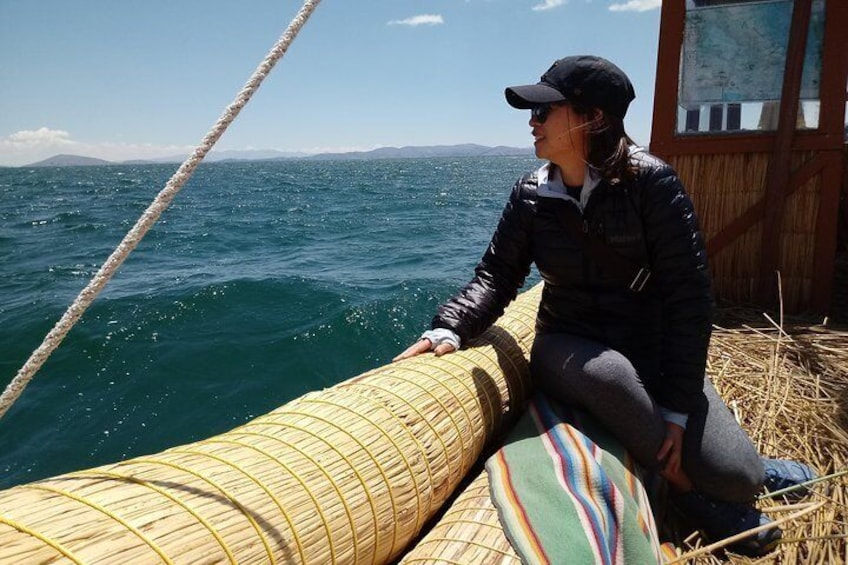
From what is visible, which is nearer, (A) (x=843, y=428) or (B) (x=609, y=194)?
(B) (x=609, y=194)

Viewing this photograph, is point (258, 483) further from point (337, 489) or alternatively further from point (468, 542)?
point (468, 542)

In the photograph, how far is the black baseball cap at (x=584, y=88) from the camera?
1.77 metres

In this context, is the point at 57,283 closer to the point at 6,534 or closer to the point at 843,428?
the point at 6,534

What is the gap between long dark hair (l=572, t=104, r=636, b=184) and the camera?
5.97 ft

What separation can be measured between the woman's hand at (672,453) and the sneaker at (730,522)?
0.13 metres

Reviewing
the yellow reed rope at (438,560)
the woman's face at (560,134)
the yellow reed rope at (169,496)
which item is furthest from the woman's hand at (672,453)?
the yellow reed rope at (169,496)

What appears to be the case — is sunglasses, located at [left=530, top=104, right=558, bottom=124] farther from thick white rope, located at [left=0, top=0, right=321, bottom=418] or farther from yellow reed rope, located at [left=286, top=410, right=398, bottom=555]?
yellow reed rope, located at [left=286, top=410, right=398, bottom=555]

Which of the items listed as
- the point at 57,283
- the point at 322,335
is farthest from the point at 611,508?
the point at 57,283

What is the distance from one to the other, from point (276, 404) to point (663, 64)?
4.19 meters

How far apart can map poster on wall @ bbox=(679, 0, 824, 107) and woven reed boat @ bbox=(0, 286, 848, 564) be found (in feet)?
8.37

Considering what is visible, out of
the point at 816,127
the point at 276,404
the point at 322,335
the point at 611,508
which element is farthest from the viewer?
the point at 322,335

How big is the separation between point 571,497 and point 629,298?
772mm

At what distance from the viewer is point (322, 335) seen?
6.67 meters

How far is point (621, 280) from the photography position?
1.92 m
